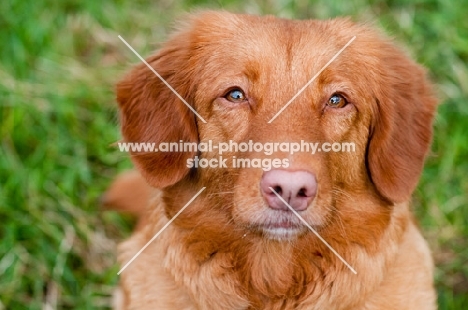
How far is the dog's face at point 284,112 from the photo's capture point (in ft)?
12.8

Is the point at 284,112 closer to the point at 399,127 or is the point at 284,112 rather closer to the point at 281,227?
the point at 281,227

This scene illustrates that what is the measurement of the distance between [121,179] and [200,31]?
5.27 ft

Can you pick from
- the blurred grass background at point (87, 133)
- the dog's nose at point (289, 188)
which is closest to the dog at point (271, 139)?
the dog's nose at point (289, 188)

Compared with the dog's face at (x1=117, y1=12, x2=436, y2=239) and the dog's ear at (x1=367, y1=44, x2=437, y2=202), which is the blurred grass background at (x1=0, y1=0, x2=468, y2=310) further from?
the dog's ear at (x1=367, y1=44, x2=437, y2=202)

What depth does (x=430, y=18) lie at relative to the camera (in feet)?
22.4

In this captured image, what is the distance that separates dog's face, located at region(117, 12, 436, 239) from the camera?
12.8 feet

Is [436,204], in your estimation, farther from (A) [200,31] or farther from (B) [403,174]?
(A) [200,31]

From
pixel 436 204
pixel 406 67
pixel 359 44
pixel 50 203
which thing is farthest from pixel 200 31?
pixel 436 204

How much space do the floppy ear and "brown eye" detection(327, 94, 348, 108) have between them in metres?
0.74

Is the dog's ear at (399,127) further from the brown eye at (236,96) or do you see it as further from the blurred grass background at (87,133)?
the blurred grass background at (87,133)

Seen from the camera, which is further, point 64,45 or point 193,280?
point 64,45

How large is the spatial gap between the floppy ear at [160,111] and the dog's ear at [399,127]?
3.22 feet

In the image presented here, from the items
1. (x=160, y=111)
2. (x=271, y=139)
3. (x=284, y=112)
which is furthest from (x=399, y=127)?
(x=160, y=111)

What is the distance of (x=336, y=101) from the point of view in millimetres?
4078
